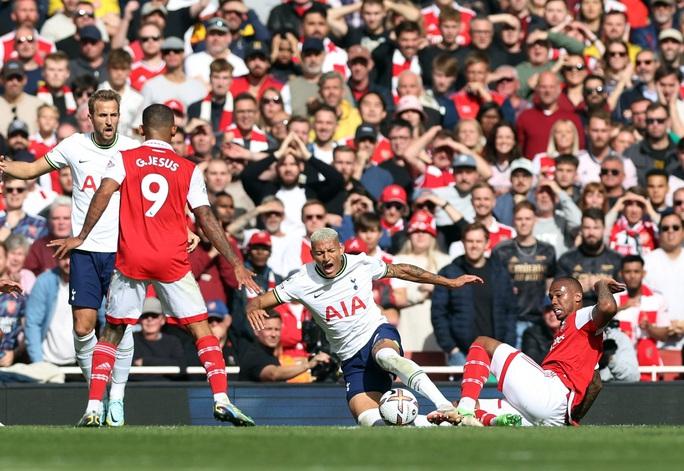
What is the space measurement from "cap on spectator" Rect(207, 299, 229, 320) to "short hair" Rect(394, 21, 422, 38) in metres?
5.43

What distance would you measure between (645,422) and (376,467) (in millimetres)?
7209

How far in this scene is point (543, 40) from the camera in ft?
70.0

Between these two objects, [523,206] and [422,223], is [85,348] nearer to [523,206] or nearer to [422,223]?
[422,223]

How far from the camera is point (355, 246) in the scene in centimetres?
1748

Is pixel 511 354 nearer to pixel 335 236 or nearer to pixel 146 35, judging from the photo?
pixel 335 236

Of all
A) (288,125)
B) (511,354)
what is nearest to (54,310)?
(288,125)

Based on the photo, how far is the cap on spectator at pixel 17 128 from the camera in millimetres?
18700

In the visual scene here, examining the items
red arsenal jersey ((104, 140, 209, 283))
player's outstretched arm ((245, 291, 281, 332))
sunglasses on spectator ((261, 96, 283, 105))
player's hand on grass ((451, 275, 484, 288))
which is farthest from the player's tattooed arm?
sunglasses on spectator ((261, 96, 283, 105))

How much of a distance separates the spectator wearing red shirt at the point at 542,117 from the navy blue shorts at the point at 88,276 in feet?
25.7

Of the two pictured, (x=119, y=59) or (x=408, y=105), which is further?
(x=408, y=105)

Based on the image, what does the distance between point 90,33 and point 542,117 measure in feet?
18.8

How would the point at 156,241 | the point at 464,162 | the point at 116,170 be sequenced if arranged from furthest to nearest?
the point at 464,162, the point at 156,241, the point at 116,170

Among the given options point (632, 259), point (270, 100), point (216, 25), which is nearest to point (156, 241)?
point (632, 259)

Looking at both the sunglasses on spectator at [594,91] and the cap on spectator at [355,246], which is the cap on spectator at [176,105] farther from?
the sunglasses on spectator at [594,91]
